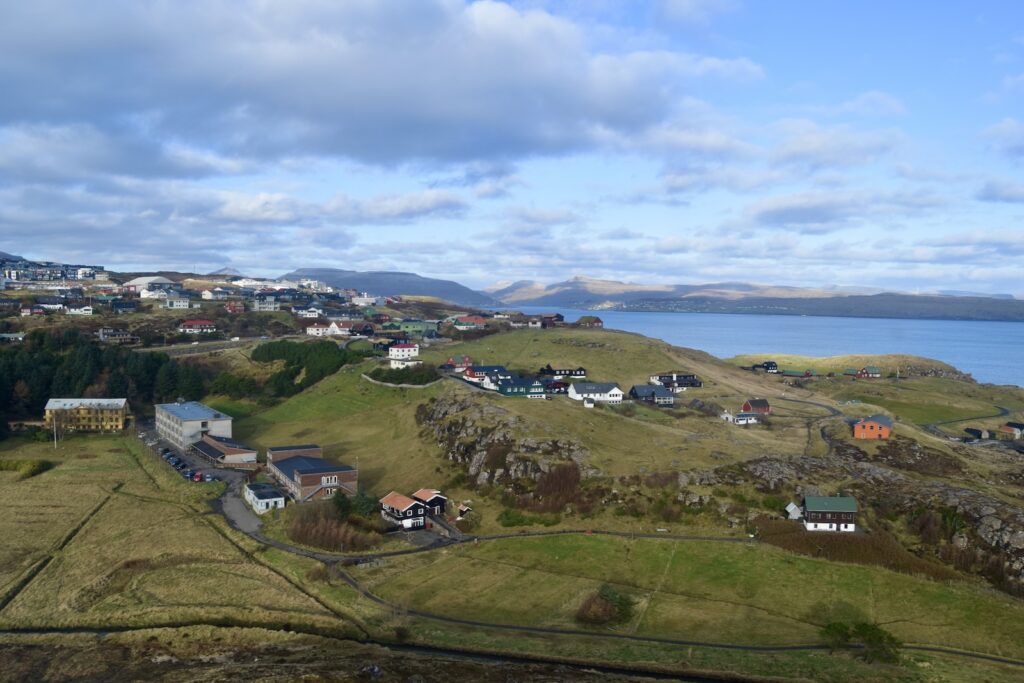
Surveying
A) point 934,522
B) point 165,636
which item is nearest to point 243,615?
point 165,636

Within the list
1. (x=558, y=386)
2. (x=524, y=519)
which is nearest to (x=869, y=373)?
(x=558, y=386)

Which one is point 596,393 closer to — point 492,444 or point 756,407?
point 756,407

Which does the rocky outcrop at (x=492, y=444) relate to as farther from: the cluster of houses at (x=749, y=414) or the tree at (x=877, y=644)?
the cluster of houses at (x=749, y=414)

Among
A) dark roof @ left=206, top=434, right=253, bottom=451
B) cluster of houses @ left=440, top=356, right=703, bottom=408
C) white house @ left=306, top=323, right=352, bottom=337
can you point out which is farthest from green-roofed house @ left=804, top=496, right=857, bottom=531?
white house @ left=306, top=323, right=352, bottom=337

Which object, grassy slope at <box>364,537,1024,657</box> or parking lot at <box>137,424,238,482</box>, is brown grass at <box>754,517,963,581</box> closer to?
grassy slope at <box>364,537,1024,657</box>

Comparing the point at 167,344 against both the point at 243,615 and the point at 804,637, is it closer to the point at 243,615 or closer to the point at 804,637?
the point at 243,615
